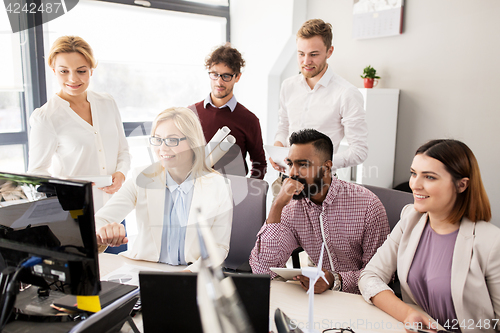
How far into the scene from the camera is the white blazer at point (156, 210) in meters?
1.59

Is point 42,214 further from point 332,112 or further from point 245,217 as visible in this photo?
point 332,112

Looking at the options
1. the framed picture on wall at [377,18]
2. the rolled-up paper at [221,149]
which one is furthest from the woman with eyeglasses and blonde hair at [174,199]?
the framed picture on wall at [377,18]

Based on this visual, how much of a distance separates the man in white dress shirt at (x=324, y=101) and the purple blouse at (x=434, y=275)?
912 mm

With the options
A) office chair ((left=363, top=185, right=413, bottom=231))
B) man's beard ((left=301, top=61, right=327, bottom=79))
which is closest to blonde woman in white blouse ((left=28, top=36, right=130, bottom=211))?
man's beard ((left=301, top=61, right=327, bottom=79))

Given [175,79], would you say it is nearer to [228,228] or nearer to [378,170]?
[378,170]

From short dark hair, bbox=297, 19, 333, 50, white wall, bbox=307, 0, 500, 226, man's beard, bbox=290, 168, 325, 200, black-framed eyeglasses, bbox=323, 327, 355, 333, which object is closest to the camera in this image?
black-framed eyeglasses, bbox=323, 327, 355, 333

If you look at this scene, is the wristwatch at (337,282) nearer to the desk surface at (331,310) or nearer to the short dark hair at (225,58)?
the desk surface at (331,310)

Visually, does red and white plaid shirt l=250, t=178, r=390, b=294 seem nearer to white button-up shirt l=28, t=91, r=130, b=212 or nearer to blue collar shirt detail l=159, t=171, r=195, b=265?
blue collar shirt detail l=159, t=171, r=195, b=265

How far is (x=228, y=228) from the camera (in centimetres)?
163

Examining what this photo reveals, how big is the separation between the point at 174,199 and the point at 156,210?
0.09 metres

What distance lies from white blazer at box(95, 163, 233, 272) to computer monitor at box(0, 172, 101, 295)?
21.6 inches

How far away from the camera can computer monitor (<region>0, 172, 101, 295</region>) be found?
3.02 ft

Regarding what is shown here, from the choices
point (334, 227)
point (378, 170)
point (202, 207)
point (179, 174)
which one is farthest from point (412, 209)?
point (378, 170)

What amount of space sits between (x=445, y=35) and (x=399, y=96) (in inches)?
21.7
